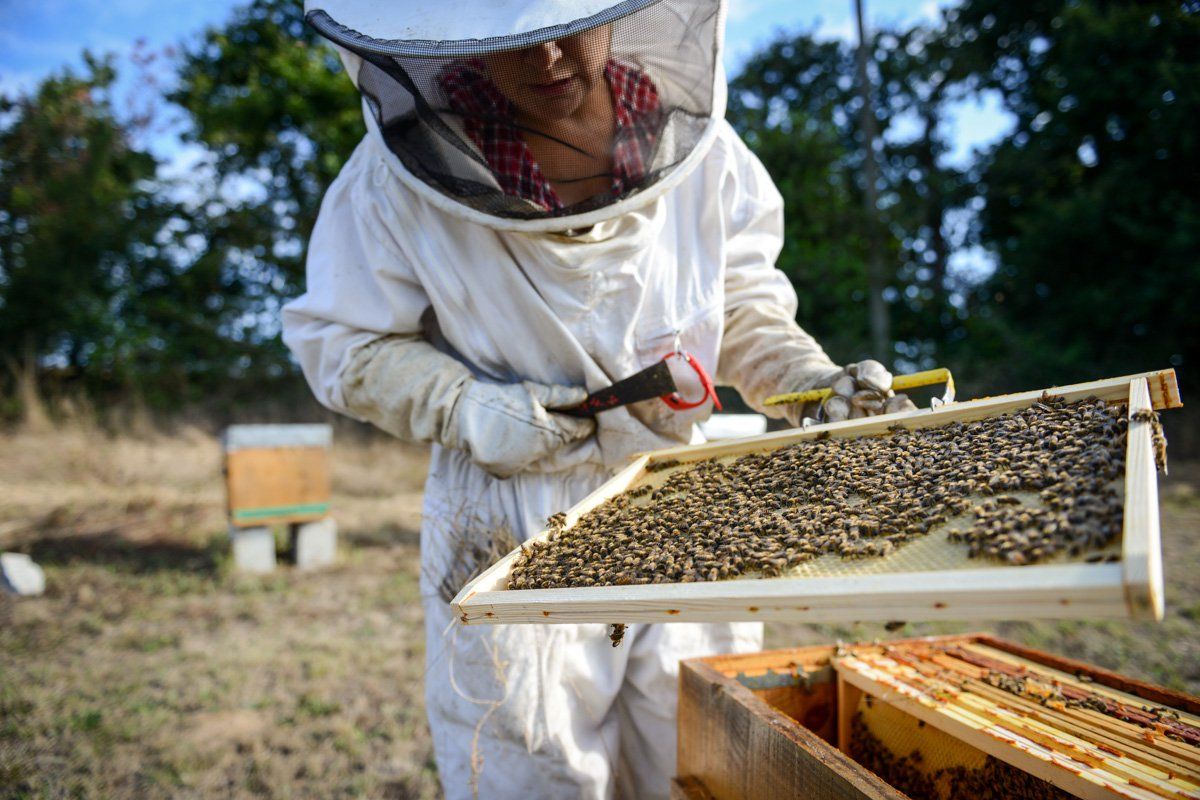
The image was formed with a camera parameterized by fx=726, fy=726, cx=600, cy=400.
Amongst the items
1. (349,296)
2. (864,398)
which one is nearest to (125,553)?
(349,296)

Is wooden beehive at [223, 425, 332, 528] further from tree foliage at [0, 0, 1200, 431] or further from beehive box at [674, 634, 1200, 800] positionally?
tree foliage at [0, 0, 1200, 431]

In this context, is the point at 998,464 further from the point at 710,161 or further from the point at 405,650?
the point at 405,650

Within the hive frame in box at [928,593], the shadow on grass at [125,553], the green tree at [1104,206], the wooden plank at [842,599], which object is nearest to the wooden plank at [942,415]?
the hive frame in box at [928,593]

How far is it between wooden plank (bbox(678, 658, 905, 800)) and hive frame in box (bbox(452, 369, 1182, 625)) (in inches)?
14.9

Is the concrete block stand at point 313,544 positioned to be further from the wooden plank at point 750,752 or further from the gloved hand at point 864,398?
the gloved hand at point 864,398

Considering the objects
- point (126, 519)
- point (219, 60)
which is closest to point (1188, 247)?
point (126, 519)

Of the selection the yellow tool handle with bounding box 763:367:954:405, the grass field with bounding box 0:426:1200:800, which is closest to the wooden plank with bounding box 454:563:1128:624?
the yellow tool handle with bounding box 763:367:954:405

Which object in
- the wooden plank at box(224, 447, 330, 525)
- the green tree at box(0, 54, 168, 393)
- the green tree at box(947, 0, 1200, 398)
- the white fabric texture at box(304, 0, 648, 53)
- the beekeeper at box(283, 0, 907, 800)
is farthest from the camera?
the green tree at box(0, 54, 168, 393)

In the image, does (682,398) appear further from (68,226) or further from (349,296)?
(68,226)

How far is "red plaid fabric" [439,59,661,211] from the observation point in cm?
184

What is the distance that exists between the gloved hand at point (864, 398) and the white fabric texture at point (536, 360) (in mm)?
207

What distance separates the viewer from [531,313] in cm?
200

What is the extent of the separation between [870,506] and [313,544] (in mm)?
5950

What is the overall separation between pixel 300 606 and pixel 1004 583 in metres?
5.36
